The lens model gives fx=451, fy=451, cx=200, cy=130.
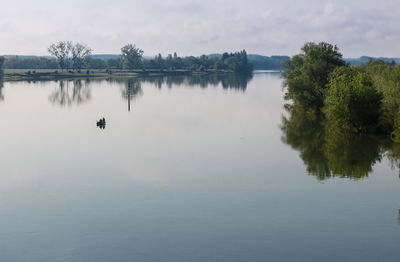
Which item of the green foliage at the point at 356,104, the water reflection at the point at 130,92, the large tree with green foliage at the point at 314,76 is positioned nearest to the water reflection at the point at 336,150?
the green foliage at the point at 356,104

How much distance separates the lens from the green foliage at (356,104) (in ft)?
185

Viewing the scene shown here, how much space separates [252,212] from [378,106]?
112ft

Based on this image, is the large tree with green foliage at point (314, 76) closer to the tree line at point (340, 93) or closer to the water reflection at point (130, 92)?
the tree line at point (340, 93)

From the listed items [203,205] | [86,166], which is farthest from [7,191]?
[203,205]

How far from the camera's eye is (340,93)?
2260 inches

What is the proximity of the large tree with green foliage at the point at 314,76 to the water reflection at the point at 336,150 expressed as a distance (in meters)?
9.76

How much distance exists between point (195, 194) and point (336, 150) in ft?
70.5

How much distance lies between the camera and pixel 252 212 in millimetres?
29641

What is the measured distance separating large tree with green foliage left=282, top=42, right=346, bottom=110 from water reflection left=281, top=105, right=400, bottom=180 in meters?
9.76

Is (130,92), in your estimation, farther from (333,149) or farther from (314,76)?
(333,149)

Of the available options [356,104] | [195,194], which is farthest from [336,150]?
[195,194]

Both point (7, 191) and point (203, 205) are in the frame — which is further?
point (7, 191)

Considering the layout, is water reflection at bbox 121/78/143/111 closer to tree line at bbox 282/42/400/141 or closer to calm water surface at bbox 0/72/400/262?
tree line at bbox 282/42/400/141

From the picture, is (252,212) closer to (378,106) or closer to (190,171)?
(190,171)
